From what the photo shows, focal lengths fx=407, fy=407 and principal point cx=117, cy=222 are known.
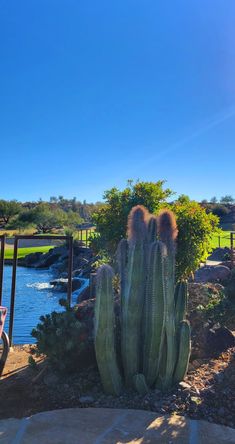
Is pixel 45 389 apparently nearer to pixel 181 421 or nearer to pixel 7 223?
pixel 181 421

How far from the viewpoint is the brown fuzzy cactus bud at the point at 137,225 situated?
390cm

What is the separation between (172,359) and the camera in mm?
3736

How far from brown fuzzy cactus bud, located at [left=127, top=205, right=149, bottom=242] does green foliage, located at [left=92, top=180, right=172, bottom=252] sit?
10.1ft

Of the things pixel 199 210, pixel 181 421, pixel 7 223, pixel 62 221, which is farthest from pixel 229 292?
pixel 7 223

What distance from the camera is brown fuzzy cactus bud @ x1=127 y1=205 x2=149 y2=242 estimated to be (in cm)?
390

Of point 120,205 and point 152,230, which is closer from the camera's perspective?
point 152,230

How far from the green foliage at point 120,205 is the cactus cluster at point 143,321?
3.13m

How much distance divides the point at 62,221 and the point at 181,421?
5439 centimetres

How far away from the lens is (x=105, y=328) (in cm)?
353

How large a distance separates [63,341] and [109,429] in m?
1.10

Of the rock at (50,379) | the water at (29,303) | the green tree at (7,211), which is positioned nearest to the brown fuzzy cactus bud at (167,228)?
the rock at (50,379)

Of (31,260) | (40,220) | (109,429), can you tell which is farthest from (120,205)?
(40,220)

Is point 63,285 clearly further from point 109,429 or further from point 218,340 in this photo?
point 109,429

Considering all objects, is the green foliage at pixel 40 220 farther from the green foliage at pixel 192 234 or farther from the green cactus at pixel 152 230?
the green cactus at pixel 152 230
